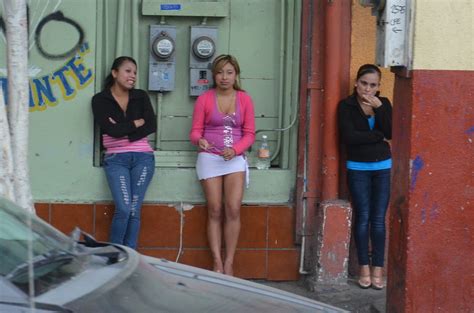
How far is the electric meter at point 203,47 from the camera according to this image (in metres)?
7.66

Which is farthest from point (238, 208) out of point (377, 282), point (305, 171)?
point (377, 282)

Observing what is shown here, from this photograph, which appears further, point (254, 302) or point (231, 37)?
point (231, 37)

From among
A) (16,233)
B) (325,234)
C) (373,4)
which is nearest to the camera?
(16,233)

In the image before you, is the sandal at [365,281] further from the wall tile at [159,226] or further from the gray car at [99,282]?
the gray car at [99,282]

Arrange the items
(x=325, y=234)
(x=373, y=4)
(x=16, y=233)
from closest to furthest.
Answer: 1. (x=16, y=233)
2. (x=373, y=4)
3. (x=325, y=234)

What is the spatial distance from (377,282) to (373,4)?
2.38m

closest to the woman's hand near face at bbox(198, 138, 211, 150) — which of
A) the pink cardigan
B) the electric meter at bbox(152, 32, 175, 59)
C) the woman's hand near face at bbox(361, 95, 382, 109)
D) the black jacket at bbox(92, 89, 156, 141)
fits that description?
the pink cardigan

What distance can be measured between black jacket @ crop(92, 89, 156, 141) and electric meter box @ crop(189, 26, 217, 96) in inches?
17.1

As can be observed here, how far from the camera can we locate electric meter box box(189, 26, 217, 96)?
25.2 feet

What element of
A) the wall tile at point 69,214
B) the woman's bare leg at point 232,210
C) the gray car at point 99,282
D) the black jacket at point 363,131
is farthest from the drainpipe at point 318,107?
the gray car at point 99,282

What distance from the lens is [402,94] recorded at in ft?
21.2

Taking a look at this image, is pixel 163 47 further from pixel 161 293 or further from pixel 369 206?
pixel 161 293

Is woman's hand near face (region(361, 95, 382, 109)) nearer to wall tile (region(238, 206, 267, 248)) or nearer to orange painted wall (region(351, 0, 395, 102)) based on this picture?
orange painted wall (region(351, 0, 395, 102))

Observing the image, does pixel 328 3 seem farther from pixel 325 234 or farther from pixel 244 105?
pixel 325 234
